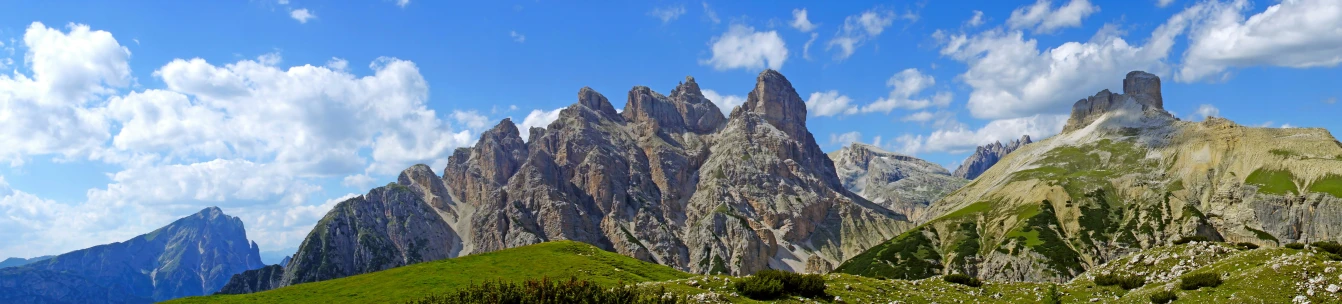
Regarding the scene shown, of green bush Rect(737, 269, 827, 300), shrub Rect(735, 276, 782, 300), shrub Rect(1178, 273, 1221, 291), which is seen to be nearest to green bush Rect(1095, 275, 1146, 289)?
shrub Rect(1178, 273, 1221, 291)

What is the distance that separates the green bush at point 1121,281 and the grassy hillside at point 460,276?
28721 mm

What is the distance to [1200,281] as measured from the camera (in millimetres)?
36062

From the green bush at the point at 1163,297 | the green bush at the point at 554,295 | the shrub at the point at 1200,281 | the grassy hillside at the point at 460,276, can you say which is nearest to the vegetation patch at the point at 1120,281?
the shrub at the point at 1200,281

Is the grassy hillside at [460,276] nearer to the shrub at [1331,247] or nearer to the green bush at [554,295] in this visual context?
the green bush at [554,295]

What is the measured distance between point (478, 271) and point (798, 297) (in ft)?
95.6

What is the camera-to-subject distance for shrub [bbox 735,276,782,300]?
34.6 meters

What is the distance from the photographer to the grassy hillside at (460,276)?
1932 inches

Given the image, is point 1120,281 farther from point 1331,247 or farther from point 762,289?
point 762,289

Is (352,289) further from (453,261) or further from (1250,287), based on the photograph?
(1250,287)

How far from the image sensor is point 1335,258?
37.2 m

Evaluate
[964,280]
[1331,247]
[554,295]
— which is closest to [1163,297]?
[964,280]

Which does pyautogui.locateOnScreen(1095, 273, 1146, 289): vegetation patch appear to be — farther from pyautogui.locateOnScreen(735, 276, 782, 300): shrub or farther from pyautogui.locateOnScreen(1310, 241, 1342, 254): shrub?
pyautogui.locateOnScreen(735, 276, 782, 300): shrub

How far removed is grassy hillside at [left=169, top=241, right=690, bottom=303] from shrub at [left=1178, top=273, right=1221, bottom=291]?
1239 inches

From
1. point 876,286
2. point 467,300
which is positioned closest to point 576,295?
point 467,300
